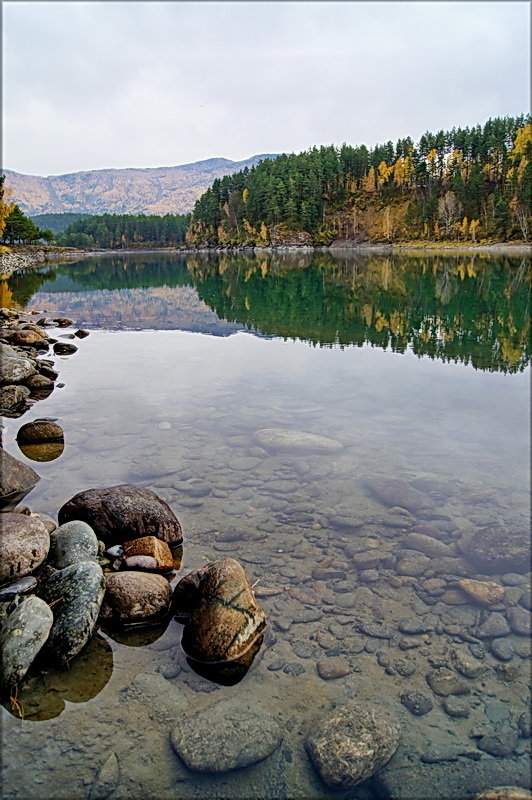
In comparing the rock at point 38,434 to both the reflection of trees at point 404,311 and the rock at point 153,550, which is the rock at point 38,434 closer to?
the rock at point 153,550

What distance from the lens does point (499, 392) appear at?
634 inches

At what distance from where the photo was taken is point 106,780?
4727 millimetres

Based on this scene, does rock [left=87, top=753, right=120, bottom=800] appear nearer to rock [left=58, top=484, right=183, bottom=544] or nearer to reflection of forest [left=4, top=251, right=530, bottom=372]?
rock [left=58, top=484, right=183, bottom=544]

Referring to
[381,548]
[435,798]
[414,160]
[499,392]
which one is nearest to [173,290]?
[499,392]

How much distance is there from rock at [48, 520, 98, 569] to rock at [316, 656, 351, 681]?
340 centimetres

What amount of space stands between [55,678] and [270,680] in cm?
233

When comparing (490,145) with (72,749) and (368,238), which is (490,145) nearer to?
(368,238)

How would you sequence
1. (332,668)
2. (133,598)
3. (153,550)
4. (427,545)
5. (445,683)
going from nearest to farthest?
1. (445,683)
2. (332,668)
3. (133,598)
4. (153,550)
5. (427,545)

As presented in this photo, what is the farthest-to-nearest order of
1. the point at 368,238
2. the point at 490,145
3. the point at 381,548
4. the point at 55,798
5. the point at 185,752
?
1. the point at 368,238
2. the point at 490,145
3. the point at 381,548
4. the point at 185,752
5. the point at 55,798

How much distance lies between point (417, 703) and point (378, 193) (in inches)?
7027

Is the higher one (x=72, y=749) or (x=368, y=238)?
(x=368, y=238)

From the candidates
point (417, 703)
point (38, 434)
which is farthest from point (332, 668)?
point (38, 434)

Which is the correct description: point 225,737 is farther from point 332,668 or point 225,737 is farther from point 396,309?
point 396,309

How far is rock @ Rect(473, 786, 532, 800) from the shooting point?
14.2 ft
